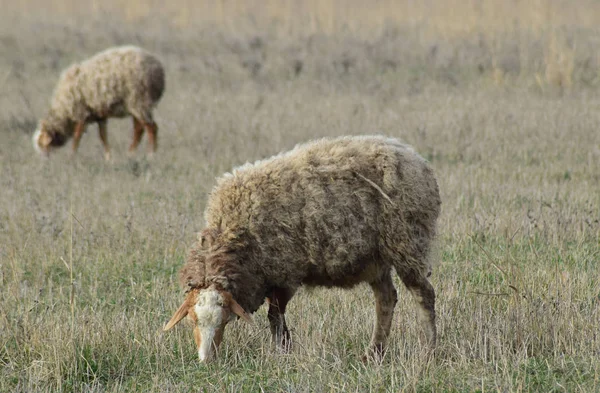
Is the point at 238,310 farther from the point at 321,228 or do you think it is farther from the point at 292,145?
the point at 292,145

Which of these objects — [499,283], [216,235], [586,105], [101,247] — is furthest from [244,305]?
[586,105]

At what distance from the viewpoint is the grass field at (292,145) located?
18.9 ft

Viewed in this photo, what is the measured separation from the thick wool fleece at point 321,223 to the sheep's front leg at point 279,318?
0.07 metres

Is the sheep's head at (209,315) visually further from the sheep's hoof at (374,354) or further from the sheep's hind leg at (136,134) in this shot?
the sheep's hind leg at (136,134)

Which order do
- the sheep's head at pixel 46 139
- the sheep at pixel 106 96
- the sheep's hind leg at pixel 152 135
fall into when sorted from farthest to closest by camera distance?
1. the sheep's head at pixel 46 139
2. the sheep at pixel 106 96
3. the sheep's hind leg at pixel 152 135

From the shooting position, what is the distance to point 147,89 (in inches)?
575

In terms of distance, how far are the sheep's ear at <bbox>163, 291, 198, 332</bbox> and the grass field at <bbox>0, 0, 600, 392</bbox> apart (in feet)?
1.00

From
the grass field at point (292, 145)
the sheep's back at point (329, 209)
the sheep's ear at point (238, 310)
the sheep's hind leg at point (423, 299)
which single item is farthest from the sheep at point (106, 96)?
the sheep's ear at point (238, 310)

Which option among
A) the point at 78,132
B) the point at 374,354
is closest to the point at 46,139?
the point at 78,132

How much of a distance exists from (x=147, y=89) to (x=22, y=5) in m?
17.1

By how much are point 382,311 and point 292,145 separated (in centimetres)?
788

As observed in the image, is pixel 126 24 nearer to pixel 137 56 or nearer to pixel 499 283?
→ pixel 137 56

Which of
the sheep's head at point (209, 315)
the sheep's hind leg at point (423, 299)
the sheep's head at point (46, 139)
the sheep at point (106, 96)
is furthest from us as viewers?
the sheep's head at point (46, 139)

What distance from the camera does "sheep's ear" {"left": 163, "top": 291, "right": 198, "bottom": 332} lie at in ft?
18.4
